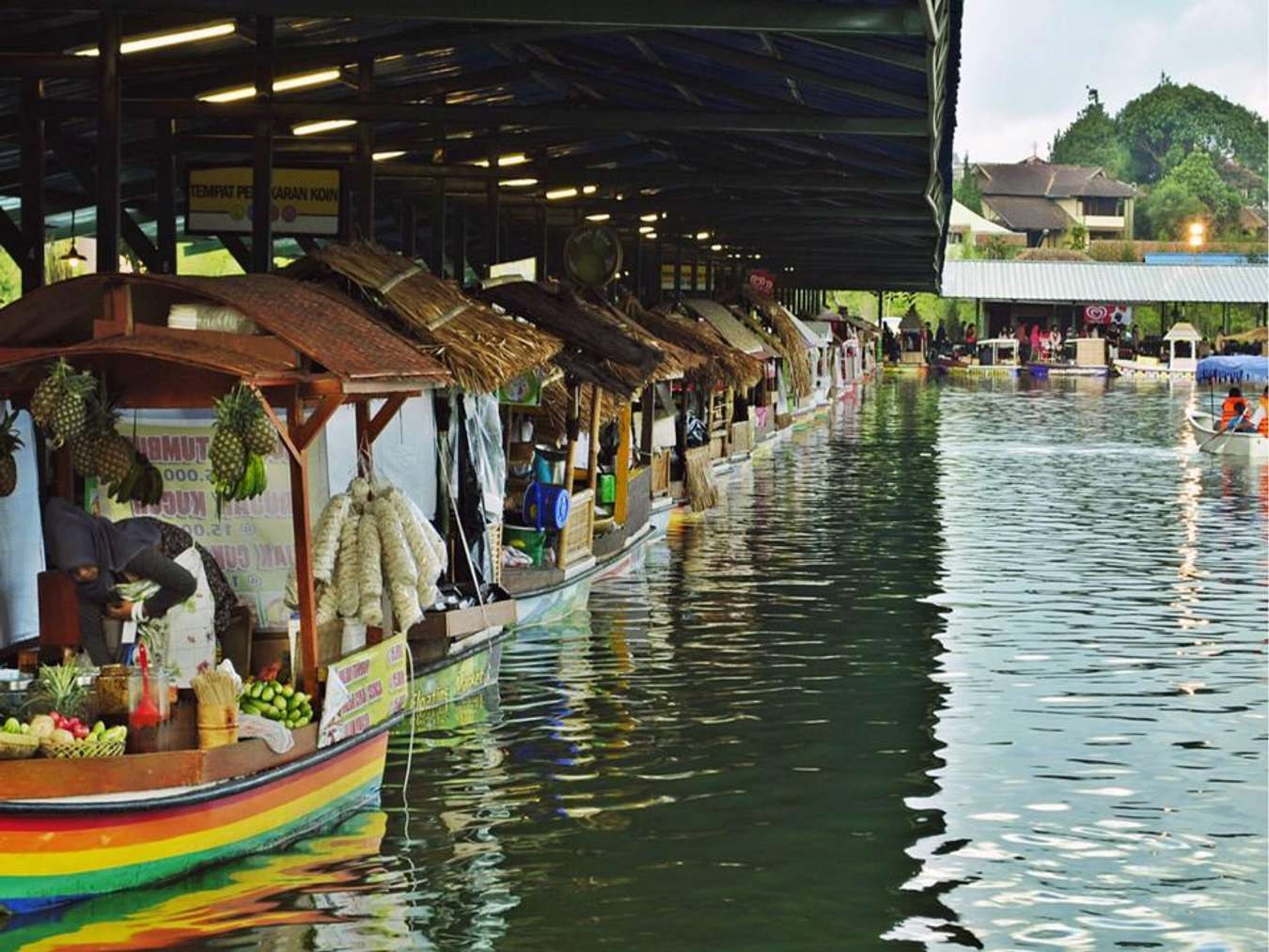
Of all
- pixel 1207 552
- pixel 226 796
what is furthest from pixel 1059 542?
pixel 226 796

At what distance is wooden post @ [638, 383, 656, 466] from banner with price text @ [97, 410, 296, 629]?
1256 cm

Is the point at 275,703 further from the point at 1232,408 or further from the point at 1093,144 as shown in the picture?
the point at 1093,144

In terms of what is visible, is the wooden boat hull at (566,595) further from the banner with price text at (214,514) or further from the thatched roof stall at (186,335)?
the thatched roof stall at (186,335)

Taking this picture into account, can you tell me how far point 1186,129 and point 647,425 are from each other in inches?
6378

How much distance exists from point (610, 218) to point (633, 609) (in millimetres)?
12543

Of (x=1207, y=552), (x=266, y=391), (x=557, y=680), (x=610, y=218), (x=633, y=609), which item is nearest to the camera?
(x=266, y=391)

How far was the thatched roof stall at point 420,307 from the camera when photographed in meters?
13.7

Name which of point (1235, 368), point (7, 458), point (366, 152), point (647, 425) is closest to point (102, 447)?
point (7, 458)

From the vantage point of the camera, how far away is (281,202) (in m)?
17.5

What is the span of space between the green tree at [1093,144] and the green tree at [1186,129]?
4.05 feet

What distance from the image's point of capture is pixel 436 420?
16234mm

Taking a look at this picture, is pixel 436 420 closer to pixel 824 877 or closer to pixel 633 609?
pixel 633 609

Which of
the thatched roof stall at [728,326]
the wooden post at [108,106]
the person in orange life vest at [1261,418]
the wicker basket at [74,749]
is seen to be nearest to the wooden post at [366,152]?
the wooden post at [108,106]

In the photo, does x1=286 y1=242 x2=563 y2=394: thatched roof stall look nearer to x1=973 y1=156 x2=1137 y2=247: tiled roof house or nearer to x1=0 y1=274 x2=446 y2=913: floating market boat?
x1=0 y1=274 x2=446 y2=913: floating market boat
